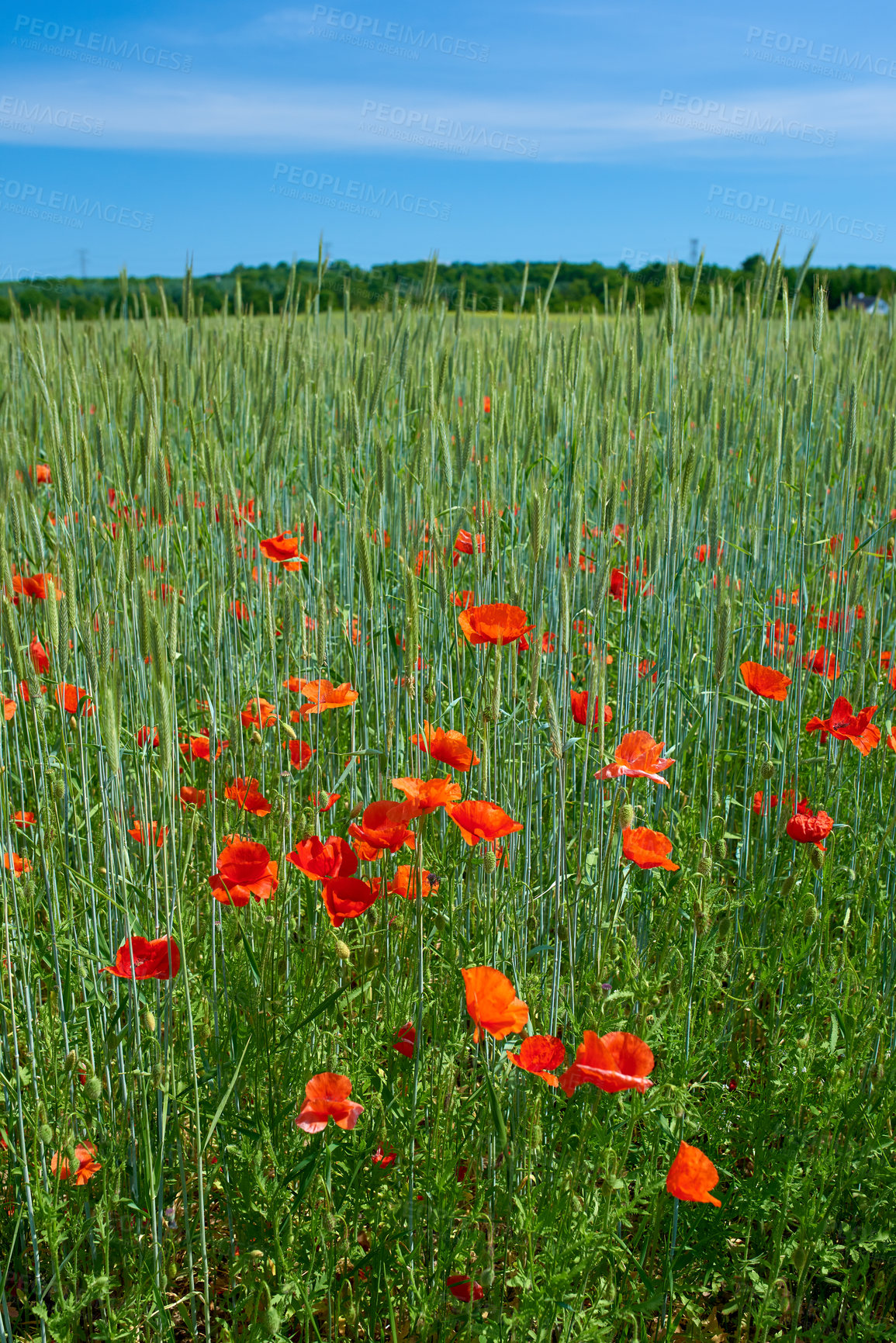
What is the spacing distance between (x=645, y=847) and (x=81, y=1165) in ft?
2.23

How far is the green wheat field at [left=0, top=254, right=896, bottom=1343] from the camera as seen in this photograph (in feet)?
2.93

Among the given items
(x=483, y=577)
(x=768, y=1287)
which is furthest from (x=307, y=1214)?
(x=483, y=577)

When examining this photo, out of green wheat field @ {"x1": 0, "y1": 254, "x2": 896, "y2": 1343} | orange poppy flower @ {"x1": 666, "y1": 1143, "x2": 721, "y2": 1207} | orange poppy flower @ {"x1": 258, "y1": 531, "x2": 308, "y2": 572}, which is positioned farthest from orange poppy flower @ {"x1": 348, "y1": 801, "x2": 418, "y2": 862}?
orange poppy flower @ {"x1": 258, "y1": 531, "x2": 308, "y2": 572}

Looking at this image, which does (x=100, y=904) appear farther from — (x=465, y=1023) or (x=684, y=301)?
(x=684, y=301)

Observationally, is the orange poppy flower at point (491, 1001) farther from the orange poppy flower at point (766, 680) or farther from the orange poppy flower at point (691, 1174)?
the orange poppy flower at point (766, 680)

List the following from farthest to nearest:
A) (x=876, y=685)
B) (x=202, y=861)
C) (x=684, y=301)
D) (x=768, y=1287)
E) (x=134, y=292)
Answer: (x=134, y=292), (x=684, y=301), (x=876, y=685), (x=202, y=861), (x=768, y=1287)

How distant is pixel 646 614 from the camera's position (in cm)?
193

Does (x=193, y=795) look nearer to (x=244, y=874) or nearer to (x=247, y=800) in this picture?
(x=247, y=800)

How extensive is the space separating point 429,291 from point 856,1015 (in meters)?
1.53

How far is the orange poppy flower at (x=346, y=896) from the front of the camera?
0.95 m

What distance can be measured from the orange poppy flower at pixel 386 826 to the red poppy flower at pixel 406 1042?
18cm

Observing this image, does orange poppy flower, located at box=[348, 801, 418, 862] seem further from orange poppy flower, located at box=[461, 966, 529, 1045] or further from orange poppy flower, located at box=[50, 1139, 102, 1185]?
orange poppy flower, located at box=[50, 1139, 102, 1185]

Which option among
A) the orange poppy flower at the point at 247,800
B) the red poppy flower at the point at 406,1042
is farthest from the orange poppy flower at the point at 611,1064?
the orange poppy flower at the point at 247,800

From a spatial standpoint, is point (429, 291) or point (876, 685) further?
point (429, 291)
